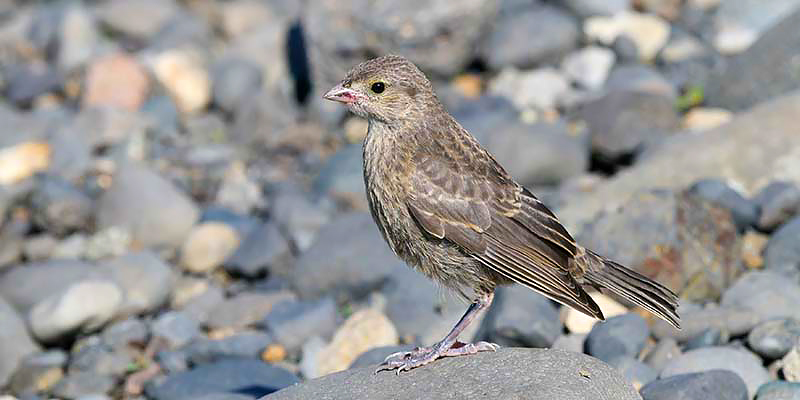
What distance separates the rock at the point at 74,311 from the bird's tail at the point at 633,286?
4059mm

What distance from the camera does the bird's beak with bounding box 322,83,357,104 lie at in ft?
22.4

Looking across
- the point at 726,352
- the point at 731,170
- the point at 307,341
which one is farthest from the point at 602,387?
the point at 731,170

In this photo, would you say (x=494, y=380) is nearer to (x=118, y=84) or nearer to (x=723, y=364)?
(x=723, y=364)

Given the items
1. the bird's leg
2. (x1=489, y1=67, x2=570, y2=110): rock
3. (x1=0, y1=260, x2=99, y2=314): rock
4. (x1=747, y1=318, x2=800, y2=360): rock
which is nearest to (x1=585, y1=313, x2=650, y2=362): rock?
(x1=747, y1=318, x2=800, y2=360): rock

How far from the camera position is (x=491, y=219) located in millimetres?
6691

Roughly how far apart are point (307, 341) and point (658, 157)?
350cm

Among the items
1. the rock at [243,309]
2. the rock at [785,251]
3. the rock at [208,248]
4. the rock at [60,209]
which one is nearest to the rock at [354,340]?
the rock at [243,309]

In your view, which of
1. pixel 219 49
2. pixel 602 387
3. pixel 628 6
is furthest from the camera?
pixel 219 49

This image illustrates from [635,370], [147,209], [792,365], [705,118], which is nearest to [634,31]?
[705,118]

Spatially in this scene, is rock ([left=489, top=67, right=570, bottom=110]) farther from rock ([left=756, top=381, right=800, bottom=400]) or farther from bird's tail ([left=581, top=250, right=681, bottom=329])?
rock ([left=756, top=381, right=800, bottom=400])

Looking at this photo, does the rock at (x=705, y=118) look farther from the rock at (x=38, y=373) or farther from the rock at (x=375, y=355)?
the rock at (x=38, y=373)

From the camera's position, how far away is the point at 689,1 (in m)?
14.0

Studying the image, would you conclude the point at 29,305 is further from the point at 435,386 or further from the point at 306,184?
the point at 435,386

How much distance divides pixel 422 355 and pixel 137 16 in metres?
10.4
